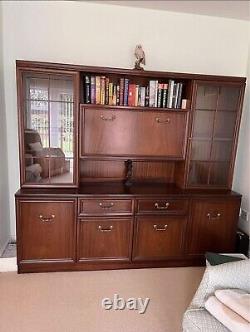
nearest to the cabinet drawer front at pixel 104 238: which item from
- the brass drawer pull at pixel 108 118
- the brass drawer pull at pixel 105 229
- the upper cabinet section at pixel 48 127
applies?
the brass drawer pull at pixel 105 229

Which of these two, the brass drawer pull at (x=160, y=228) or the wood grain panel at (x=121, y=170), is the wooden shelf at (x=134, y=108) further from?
the brass drawer pull at (x=160, y=228)

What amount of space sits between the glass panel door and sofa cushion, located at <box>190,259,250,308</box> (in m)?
1.41

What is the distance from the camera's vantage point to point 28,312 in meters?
1.83

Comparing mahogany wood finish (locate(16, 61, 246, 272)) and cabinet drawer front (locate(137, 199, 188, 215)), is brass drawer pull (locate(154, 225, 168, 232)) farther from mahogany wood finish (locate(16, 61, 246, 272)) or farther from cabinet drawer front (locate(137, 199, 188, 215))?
cabinet drawer front (locate(137, 199, 188, 215))

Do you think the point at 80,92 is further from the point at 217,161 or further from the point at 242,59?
the point at 242,59

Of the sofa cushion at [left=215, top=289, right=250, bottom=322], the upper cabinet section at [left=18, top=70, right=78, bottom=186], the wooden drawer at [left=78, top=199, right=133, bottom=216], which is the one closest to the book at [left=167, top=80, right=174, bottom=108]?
the upper cabinet section at [left=18, top=70, right=78, bottom=186]

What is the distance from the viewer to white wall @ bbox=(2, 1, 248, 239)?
2.38 metres

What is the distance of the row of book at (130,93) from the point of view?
228 centimetres

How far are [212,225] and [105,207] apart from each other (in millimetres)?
1064

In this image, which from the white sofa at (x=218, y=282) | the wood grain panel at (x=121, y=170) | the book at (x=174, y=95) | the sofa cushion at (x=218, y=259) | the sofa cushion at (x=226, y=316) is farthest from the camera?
the wood grain panel at (x=121, y=170)

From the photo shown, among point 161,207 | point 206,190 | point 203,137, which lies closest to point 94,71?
point 203,137

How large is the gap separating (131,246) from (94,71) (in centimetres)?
161

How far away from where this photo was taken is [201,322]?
1301 millimetres

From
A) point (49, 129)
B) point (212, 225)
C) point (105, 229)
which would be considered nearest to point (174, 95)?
point (49, 129)
